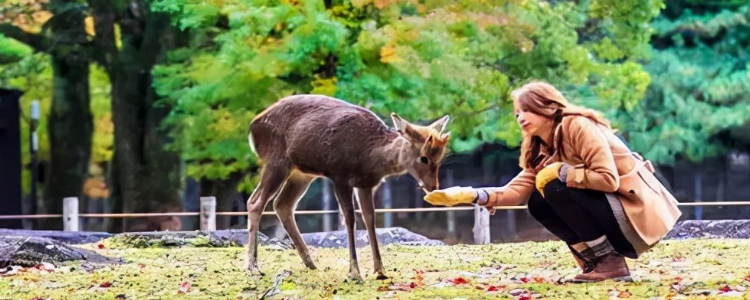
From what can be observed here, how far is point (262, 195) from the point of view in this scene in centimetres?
507

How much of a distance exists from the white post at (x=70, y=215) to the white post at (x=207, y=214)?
4.06ft

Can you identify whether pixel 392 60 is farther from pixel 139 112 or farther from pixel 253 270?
pixel 253 270

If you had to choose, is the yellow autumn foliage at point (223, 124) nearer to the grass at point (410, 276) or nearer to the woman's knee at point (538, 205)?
the grass at point (410, 276)

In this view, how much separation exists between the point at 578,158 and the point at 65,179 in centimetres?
1083

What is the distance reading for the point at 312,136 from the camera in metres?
4.84

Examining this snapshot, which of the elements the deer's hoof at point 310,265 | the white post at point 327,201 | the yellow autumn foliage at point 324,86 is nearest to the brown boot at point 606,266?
the deer's hoof at point 310,265

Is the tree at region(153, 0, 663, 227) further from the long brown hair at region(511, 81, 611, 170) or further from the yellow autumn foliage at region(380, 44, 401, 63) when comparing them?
the long brown hair at region(511, 81, 611, 170)

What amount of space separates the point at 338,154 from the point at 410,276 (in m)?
0.65

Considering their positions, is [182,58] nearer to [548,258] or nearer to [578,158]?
[548,258]

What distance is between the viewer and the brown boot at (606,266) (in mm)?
3982

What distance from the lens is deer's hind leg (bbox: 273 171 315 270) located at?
511cm

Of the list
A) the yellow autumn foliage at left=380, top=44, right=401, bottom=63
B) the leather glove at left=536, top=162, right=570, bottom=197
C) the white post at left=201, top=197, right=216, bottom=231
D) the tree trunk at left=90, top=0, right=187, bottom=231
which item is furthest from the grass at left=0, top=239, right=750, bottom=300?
the tree trunk at left=90, top=0, right=187, bottom=231

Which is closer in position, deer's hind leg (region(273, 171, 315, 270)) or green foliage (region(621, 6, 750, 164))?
deer's hind leg (region(273, 171, 315, 270))

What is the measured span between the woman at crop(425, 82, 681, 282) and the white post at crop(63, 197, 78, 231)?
6.92 m
